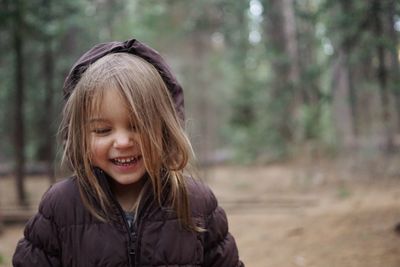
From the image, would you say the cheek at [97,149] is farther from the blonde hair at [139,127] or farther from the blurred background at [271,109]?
the blurred background at [271,109]

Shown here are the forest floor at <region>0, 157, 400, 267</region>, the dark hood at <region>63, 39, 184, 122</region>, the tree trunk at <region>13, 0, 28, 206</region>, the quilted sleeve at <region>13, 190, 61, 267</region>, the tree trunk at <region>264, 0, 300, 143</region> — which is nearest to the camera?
the quilted sleeve at <region>13, 190, 61, 267</region>

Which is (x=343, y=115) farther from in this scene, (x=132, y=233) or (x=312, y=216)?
(x=132, y=233)

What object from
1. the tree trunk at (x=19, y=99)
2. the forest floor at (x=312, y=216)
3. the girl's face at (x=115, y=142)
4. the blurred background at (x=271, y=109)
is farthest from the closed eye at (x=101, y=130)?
the tree trunk at (x=19, y=99)

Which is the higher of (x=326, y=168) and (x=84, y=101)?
(x=84, y=101)

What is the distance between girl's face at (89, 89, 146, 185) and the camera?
181 centimetres

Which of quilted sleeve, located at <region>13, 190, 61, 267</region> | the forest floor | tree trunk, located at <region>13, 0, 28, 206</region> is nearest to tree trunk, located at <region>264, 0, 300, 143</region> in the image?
the forest floor

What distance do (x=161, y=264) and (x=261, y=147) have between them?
53.6 ft

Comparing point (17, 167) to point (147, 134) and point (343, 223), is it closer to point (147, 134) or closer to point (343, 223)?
point (343, 223)

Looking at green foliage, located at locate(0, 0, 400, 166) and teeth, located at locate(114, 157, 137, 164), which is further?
green foliage, located at locate(0, 0, 400, 166)

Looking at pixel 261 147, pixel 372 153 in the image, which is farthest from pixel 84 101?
pixel 261 147

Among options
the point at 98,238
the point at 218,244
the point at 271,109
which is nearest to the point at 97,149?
the point at 98,238

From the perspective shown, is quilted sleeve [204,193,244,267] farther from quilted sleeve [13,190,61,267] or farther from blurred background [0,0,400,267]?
blurred background [0,0,400,267]

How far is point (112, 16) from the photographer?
13477 mm

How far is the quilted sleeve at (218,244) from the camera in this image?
6.44 feet
